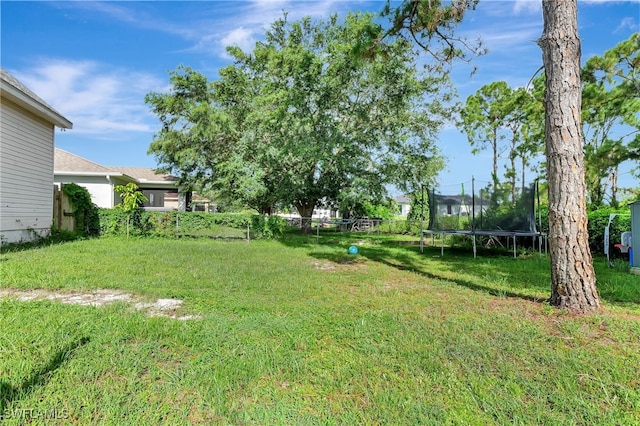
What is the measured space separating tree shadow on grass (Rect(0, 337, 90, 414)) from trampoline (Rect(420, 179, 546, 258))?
26.6 ft

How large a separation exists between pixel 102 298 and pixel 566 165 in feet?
16.9

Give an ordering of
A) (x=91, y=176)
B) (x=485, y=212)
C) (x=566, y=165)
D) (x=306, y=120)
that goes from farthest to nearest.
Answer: (x=91, y=176) < (x=306, y=120) < (x=485, y=212) < (x=566, y=165)

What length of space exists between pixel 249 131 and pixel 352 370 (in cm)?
1292

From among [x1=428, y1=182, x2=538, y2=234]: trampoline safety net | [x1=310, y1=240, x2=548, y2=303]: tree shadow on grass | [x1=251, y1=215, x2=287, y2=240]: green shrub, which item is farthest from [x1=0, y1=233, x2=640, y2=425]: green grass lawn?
[x1=251, y1=215, x2=287, y2=240]: green shrub

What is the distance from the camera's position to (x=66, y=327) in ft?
8.91

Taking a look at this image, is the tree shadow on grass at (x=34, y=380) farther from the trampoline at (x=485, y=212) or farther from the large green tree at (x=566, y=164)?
the trampoline at (x=485, y=212)

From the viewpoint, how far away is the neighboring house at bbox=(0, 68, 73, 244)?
707cm

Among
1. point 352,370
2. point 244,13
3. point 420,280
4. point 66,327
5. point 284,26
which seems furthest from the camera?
point 284,26

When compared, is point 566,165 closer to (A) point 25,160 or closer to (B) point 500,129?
(A) point 25,160

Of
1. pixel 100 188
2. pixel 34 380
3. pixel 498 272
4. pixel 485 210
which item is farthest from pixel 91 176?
pixel 498 272

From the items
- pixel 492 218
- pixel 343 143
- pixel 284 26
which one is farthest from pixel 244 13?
pixel 284 26

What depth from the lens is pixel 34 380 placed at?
6.41 ft

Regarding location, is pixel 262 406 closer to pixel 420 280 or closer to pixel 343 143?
pixel 420 280

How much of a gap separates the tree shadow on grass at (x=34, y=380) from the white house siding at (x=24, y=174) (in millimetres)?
6804
